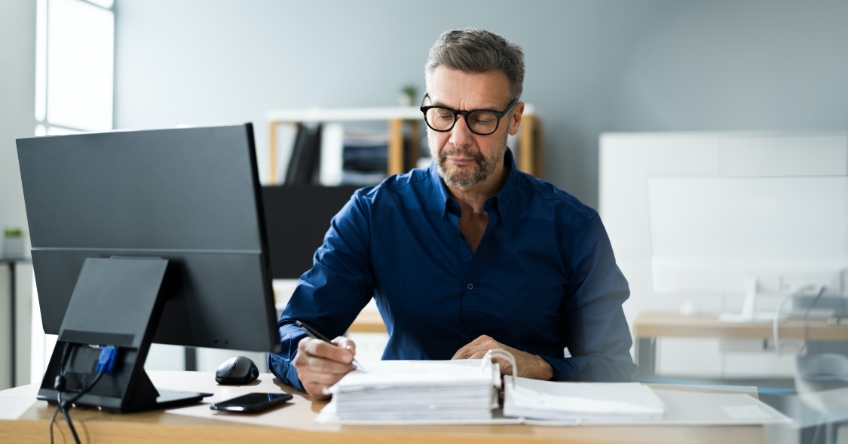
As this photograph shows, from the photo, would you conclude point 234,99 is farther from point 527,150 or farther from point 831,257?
point 831,257

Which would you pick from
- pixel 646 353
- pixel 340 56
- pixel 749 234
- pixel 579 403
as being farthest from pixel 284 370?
pixel 340 56

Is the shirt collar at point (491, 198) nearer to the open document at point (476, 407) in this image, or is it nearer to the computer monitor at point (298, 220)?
the open document at point (476, 407)

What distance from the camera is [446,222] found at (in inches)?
59.9

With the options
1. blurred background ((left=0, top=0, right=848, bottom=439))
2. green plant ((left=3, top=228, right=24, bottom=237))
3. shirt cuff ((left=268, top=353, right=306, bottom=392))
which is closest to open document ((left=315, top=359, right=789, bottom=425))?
shirt cuff ((left=268, top=353, right=306, bottom=392))

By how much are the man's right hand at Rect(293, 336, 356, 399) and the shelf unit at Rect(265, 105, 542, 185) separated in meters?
2.76

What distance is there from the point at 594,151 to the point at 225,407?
334cm

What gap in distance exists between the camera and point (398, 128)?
153 inches

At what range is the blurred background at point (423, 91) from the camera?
134 inches

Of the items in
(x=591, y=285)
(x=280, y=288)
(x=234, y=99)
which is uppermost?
(x=234, y=99)

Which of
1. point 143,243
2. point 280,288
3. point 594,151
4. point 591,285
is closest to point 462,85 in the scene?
point 591,285

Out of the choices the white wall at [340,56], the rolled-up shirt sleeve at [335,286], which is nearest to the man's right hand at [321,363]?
the rolled-up shirt sleeve at [335,286]

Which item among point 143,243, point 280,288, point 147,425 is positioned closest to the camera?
point 147,425

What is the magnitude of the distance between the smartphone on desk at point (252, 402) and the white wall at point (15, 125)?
8.87 ft

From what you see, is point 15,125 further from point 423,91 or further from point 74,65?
point 423,91
